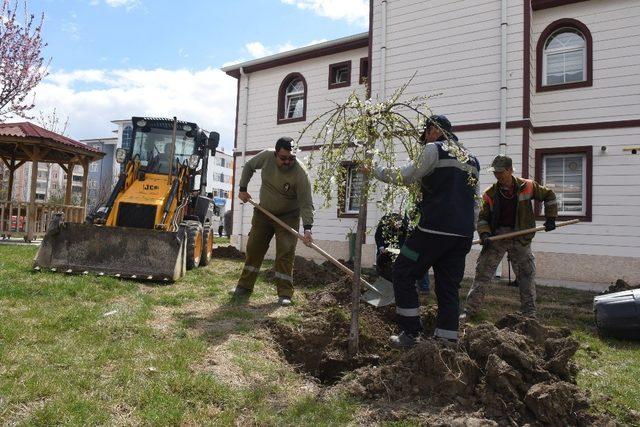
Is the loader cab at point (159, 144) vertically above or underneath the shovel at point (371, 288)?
above

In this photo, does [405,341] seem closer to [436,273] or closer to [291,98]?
[436,273]

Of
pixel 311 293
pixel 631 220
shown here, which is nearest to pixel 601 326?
pixel 311 293

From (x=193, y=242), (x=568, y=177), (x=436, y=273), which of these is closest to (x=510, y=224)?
(x=436, y=273)

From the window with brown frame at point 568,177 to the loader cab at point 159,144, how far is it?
7702mm

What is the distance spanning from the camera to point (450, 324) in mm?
3918

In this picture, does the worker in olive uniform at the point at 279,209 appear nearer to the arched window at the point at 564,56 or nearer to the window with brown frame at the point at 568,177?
the window with brown frame at the point at 568,177

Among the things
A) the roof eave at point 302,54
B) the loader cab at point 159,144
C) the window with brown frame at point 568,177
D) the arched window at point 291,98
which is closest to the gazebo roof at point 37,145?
the roof eave at point 302,54

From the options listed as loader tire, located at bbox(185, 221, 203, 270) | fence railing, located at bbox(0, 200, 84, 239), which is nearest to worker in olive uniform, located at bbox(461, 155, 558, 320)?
loader tire, located at bbox(185, 221, 203, 270)

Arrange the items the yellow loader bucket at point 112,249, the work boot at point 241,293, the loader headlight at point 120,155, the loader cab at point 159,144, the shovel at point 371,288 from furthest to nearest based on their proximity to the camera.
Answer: the loader cab at point 159,144 → the loader headlight at point 120,155 → the yellow loader bucket at point 112,249 → the work boot at point 241,293 → the shovel at point 371,288

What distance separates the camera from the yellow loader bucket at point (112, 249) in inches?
257

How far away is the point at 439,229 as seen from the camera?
3879 millimetres

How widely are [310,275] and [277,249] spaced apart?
1.99 metres

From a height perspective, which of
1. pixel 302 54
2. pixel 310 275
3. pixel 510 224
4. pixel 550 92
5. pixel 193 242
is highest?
pixel 302 54

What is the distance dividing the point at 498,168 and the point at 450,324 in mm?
2467
